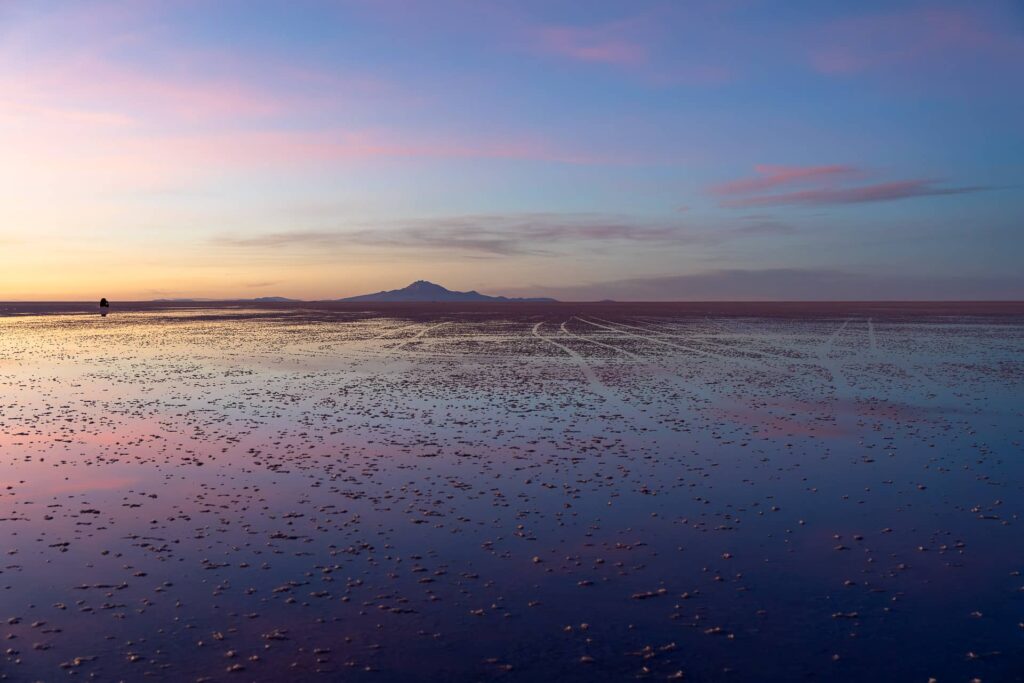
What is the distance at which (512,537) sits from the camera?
1162 centimetres

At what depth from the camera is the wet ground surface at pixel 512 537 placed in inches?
316

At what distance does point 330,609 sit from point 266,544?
2.69 meters

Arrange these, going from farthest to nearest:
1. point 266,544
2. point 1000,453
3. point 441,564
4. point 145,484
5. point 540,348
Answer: point 540,348
point 1000,453
point 145,484
point 266,544
point 441,564

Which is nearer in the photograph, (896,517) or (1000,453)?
(896,517)

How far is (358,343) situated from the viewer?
5291 cm

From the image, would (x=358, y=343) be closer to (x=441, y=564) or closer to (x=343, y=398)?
(x=343, y=398)

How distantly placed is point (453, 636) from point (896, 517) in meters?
8.07

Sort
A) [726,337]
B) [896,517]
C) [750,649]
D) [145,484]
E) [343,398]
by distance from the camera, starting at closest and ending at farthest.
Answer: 1. [750,649]
2. [896,517]
3. [145,484]
4. [343,398]
5. [726,337]

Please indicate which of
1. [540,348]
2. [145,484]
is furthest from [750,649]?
[540,348]

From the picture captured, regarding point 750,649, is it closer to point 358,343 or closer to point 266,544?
point 266,544

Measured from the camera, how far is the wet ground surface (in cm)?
802

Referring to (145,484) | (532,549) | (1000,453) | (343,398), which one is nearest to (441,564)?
(532,549)

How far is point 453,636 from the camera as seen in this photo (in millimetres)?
8375

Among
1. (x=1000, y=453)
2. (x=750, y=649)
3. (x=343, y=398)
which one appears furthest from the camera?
(x=343, y=398)
